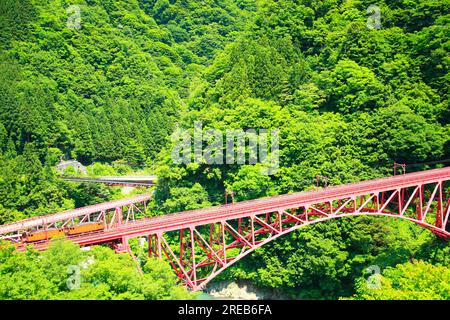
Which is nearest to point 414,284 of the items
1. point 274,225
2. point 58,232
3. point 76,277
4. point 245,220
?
point 274,225

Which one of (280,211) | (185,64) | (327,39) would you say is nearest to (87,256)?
(280,211)

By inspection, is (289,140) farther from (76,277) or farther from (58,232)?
(76,277)

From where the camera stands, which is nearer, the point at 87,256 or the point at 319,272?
the point at 87,256

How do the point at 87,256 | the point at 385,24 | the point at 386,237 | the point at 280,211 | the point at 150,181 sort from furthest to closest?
the point at 150,181 → the point at 385,24 → the point at 386,237 → the point at 280,211 → the point at 87,256

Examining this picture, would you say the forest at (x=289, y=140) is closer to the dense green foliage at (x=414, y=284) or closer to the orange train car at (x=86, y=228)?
the dense green foliage at (x=414, y=284)

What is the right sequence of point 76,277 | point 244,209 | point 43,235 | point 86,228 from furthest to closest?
point 86,228 < point 43,235 < point 244,209 < point 76,277

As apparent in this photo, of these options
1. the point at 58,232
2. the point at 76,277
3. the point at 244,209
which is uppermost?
the point at 244,209

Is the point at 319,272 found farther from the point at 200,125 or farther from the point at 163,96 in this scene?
the point at 163,96
